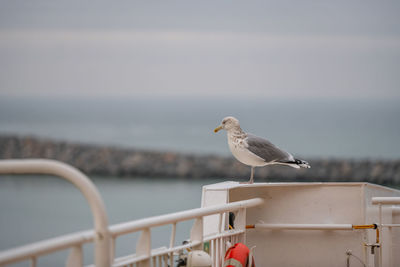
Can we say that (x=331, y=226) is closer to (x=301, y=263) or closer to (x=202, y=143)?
(x=301, y=263)

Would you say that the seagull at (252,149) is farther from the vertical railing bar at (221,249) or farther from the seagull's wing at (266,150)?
the vertical railing bar at (221,249)

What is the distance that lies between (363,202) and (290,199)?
1.63ft

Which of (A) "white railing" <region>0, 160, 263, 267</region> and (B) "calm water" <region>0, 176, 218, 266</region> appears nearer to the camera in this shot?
(A) "white railing" <region>0, 160, 263, 267</region>

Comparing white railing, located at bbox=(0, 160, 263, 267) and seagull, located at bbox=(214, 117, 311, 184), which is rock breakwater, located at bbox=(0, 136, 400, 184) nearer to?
seagull, located at bbox=(214, 117, 311, 184)

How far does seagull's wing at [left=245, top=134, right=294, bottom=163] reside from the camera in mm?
4082

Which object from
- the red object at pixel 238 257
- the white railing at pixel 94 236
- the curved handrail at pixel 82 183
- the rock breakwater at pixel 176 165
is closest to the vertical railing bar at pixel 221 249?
the red object at pixel 238 257

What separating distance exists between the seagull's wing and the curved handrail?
1.85 metres

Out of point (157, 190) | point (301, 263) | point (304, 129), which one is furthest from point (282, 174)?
point (301, 263)

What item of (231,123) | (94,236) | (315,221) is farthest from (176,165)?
(94,236)

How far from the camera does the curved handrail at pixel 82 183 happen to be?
2141 millimetres

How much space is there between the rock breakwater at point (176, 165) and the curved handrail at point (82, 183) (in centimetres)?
1495

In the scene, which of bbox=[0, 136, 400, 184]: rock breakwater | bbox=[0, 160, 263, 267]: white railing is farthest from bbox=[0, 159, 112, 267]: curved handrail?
bbox=[0, 136, 400, 184]: rock breakwater

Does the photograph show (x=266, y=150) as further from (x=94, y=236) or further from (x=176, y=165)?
(x=176, y=165)

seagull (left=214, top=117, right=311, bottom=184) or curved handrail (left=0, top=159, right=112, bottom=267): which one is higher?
seagull (left=214, top=117, right=311, bottom=184)
